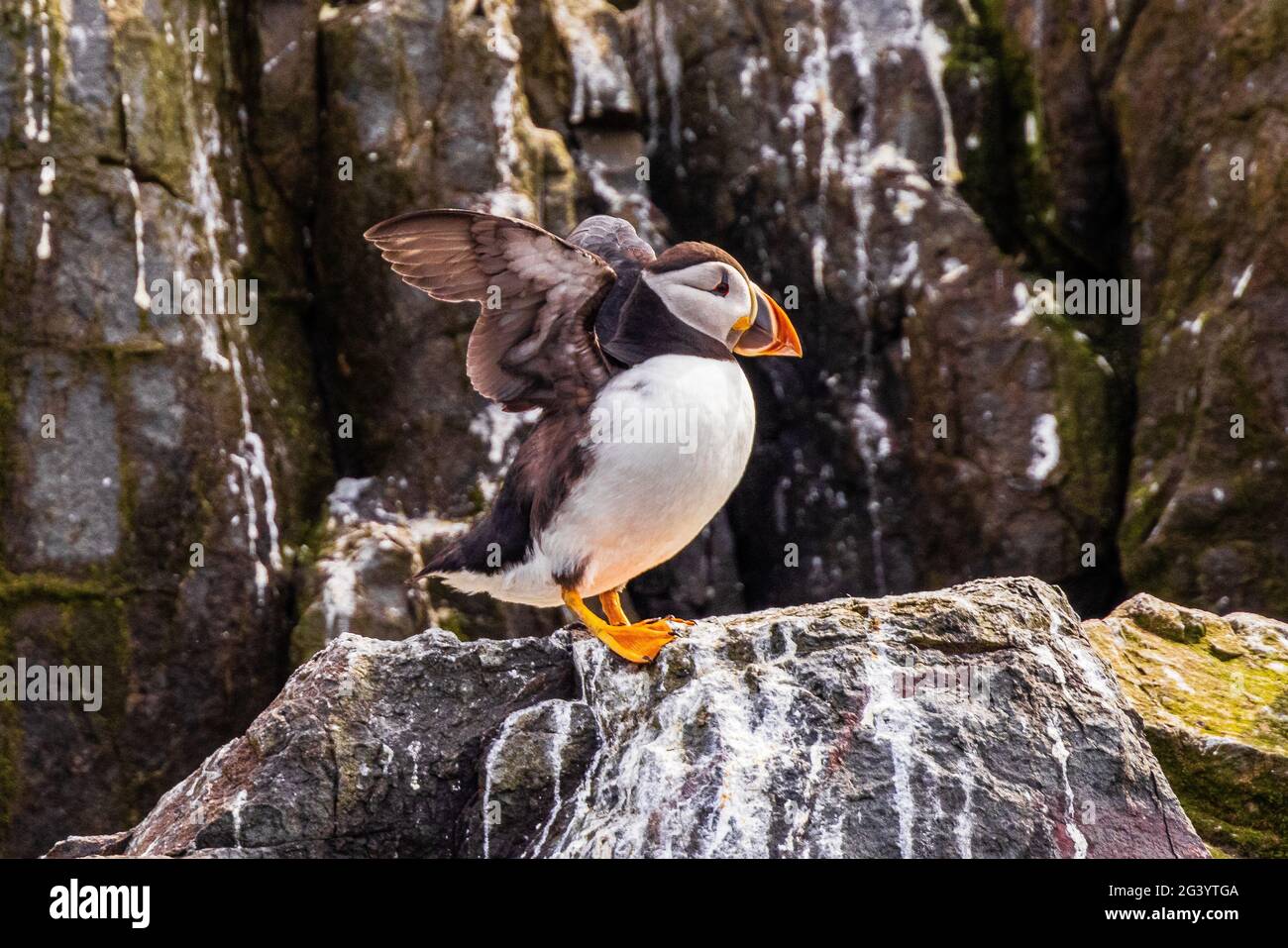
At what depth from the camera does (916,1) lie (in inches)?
416

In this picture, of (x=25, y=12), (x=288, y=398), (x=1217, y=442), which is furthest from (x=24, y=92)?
(x=1217, y=442)

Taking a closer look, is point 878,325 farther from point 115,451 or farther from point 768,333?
point 768,333

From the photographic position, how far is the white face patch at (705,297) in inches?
198

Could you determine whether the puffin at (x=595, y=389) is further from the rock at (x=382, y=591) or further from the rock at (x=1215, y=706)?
the rock at (x=382, y=591)

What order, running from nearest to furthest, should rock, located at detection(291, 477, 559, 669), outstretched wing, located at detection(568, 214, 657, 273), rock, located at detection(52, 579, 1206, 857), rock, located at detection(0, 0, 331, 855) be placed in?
rock, located at detection(52, 579, 1206, 857) < outstretched wing, located at detection(568, 214, 657, 273) < rock, located at detection(0, 0, 331, 855) < rock, located at detection(291, 477, 559, 669)

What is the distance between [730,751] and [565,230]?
20.7 ft

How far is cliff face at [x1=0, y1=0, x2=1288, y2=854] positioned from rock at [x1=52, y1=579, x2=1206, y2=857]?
14.1 feet

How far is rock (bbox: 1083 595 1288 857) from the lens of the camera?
16.1ft

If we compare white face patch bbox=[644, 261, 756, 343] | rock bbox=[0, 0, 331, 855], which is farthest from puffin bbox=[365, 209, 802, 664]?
rock bbox=[0, 0, 331, 855]

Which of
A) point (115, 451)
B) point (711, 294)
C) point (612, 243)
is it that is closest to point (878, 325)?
point (612, 243)

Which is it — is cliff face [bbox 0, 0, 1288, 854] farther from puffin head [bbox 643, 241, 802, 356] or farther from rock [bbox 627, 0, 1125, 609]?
puffin head [bbox 643, 241, 802, 356]

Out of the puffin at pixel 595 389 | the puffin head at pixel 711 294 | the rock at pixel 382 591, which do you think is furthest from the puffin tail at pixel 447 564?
the rock at pixel 382 591

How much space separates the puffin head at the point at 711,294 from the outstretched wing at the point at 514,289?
8.1 inches
